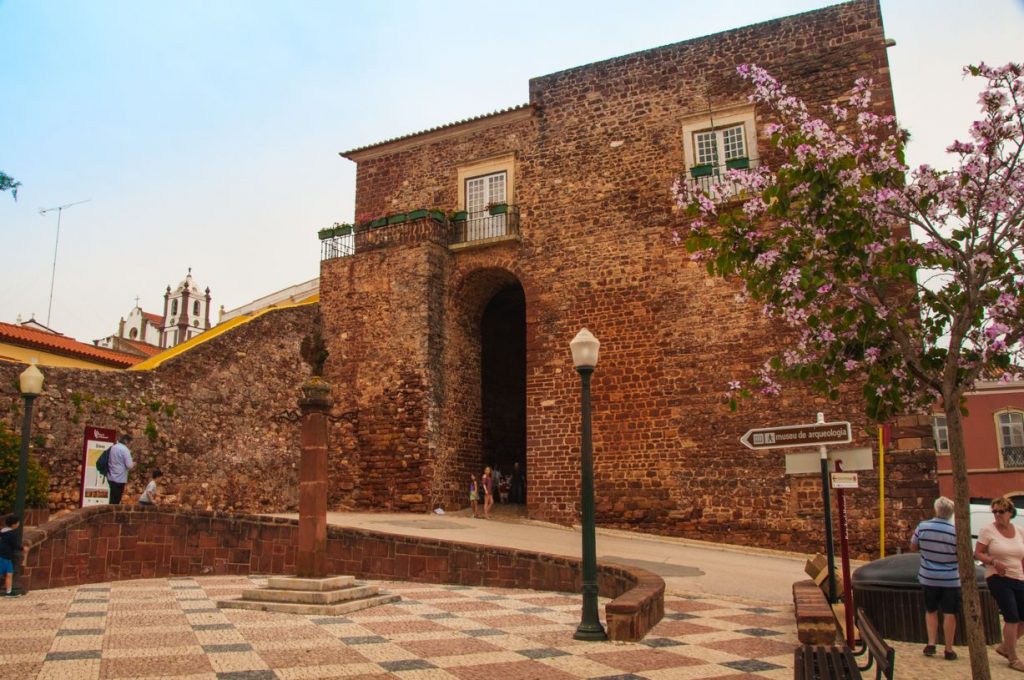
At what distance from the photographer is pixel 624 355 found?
17625 mm

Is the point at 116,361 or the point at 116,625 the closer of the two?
the point at 116,625

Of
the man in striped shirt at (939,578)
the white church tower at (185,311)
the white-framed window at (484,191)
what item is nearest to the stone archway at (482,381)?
the white-framed window at (484,191)

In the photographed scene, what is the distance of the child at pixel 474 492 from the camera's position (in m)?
18.5

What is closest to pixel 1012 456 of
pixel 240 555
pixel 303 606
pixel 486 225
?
pixel 486 225

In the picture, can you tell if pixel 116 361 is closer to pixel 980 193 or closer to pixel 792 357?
pixel 792 357

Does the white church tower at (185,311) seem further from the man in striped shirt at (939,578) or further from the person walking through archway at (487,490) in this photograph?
the man in striped shirt at (939,578)

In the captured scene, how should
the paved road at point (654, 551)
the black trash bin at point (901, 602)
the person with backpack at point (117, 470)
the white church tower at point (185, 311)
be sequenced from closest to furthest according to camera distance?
the black trash bin at point (901, 602) < the paved road at point (654, 551) < the person with backpack at point (117, 470) < the white church tower at point (185, 311)

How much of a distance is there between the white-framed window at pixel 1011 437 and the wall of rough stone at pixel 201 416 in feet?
81.3

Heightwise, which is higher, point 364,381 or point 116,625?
point 364,381

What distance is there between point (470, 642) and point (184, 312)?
77.7m

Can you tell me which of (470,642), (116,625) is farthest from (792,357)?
(116,625)

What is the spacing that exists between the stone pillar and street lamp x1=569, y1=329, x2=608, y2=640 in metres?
3.10

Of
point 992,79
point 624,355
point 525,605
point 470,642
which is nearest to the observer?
point 992,79

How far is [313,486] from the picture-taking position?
31.1 feet
